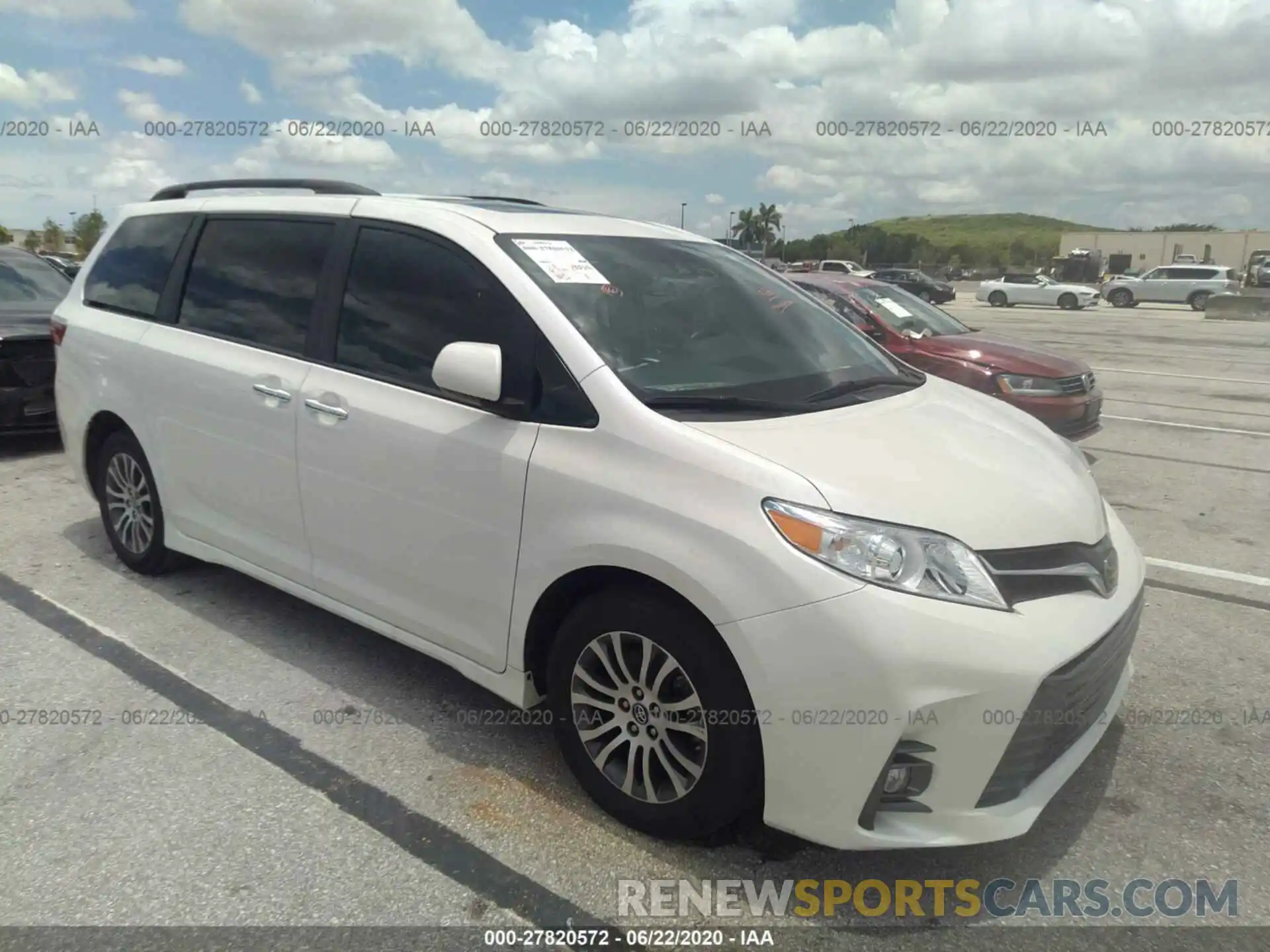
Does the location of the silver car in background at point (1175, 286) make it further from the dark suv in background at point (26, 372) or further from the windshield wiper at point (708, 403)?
the windshield wiper at point (708, 403)

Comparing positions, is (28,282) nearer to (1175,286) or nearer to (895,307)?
(895,307)

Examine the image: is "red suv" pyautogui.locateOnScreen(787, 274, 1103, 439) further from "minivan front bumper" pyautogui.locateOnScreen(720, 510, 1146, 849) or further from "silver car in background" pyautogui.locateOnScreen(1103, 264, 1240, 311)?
"silver car in background" pyautogui.locateOnScreen(1103, 264, 1240, 311)

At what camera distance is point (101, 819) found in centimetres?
290

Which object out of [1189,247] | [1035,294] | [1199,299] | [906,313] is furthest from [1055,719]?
[1189,247]

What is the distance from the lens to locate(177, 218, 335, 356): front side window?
3750 mm

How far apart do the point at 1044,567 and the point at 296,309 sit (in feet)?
9.55

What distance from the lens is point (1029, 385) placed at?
23.9 ft

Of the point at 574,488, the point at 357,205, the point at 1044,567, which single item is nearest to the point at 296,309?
the point at 357,205

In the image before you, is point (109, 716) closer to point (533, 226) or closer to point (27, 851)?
point (27, 851)

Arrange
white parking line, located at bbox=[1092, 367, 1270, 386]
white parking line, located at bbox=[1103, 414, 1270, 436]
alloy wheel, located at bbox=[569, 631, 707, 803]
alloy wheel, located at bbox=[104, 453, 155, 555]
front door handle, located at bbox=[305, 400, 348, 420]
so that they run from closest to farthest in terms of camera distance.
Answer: alloy wheel, located at bbox=[569, 631, 707, 803], front door handle, located at bbox=[305, 400, 348, 420], alloy wheel, located at bbox=[104, 453, 155, 555], white parking line, located at bbox=[1103, 414, 1270, 436], white parking line, located at bbox=[1092, 367, 1270, 386]

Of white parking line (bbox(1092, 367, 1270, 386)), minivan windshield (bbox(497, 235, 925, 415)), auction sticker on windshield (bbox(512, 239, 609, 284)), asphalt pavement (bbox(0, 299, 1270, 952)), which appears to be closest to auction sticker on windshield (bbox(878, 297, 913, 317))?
asphalt pavement (bbox(0, 299, 1270, 952))

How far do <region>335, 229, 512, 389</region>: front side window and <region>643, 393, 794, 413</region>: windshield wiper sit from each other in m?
0.57

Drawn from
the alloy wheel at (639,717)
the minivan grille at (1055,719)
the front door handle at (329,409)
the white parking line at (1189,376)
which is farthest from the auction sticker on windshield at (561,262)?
the white parking line at (1189,376)

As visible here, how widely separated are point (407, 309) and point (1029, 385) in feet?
18.1
